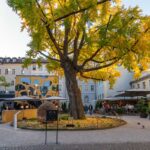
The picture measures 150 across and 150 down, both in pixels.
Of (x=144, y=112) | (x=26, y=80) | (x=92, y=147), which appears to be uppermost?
(x=26, y=80)

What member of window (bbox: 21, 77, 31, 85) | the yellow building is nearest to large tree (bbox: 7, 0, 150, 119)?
the yellow building

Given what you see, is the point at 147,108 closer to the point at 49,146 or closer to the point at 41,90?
the point at 49,146

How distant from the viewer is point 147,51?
23703 millimetres

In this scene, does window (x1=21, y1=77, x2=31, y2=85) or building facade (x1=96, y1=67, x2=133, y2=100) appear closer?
window (x1=21, y1=77, x2=31, y2=85)

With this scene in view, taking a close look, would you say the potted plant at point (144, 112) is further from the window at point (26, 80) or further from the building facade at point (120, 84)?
the building facade at point (120, 84)

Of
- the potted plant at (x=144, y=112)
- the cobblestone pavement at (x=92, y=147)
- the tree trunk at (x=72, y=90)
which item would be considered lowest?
the cobblestone pavement at (x=92, y=147)

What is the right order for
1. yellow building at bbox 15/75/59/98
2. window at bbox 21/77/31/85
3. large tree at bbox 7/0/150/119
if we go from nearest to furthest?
large tree at bbox 7/0/150/119 < yellow building at bbox 15/75/59/98 < window at bbox 21/77/31/85

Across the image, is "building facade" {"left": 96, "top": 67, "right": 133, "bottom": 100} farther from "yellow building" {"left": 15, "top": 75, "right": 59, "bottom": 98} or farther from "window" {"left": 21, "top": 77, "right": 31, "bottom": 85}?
"window" {"left": 21, "top": 77, "right": 31, "bottom": 85}

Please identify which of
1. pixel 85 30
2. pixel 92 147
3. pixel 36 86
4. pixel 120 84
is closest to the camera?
pixel 92 147

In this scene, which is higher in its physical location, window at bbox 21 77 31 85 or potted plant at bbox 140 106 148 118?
window at bbox 21 77 31 85

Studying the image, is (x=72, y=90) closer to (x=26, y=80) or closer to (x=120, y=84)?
(x=26, y=80)

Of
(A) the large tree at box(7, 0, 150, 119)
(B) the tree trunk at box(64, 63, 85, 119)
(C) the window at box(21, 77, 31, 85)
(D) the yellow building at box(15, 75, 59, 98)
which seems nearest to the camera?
(A) the large tree at box(7, 0, 150, 119)

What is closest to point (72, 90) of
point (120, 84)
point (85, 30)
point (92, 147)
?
point (85, 30)

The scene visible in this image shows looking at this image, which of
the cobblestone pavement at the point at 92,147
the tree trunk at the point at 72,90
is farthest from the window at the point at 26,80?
A: the cobblestone pavement at the point at 92,147
